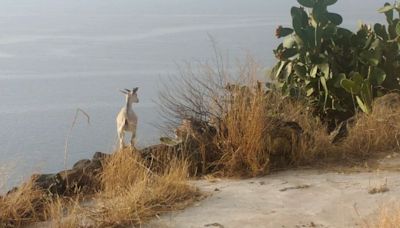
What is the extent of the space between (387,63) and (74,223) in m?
4.61

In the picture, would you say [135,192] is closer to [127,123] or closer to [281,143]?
[127,123]

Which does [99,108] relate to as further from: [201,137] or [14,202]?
[14,202]

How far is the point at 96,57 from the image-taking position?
1486 cm

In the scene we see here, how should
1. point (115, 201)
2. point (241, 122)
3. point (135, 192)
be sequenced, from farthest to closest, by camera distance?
point (241, 122)
point (135, 192)
point (115, 201)

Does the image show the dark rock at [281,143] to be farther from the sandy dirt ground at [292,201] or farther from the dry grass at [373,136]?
the dry grass at [373,136]

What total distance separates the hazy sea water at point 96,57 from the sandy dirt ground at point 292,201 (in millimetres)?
1435

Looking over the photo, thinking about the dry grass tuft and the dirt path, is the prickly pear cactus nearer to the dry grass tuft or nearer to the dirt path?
the dirt path

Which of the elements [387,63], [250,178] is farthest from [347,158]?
[387,63]

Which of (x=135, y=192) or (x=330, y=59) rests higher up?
(x=330, y=59)

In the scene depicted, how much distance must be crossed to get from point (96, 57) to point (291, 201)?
1057cm

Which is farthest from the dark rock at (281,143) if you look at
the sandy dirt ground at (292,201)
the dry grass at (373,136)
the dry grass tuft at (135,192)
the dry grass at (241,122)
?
the dry grass tuft at (135,192)

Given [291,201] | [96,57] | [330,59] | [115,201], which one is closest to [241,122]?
[291,201]

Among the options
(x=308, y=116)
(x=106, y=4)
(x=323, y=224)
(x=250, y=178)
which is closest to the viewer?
(x=323, y=224)

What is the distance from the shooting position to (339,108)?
24.5 feet
